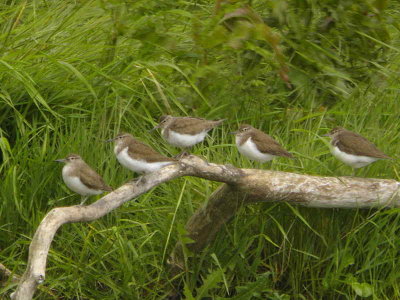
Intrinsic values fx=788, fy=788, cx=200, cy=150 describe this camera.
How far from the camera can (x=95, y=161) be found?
23.9ft

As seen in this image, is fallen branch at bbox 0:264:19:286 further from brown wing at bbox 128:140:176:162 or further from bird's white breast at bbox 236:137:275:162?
bird's white breast at bbox 236:137:275:162

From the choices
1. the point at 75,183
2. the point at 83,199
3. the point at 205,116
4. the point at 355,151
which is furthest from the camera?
the point at 205,116

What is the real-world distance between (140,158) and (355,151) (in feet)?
5.87

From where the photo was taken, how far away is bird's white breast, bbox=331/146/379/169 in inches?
260

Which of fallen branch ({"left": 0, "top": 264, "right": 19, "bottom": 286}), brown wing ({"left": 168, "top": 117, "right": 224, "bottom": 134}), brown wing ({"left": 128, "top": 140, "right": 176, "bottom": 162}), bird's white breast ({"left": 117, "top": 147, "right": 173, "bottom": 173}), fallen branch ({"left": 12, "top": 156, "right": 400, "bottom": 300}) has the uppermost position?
brown wing ({"left": 128, "top": 140, "right": 176, "bottom": 162})

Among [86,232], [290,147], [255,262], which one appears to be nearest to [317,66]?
[290,147]

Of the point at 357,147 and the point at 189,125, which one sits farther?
the point at 189,125

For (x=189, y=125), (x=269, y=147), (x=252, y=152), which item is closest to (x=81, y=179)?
(x=189, y=125)

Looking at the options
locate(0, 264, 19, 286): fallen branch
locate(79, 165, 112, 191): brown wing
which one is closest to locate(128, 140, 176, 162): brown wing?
locate(79, 165, 112, 191): brown wing

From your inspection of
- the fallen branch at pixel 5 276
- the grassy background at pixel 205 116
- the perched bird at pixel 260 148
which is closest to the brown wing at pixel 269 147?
the perched bird at pixel 260 148

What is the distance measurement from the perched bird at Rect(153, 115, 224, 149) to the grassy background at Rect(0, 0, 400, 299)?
1.17 ft

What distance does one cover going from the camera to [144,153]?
630cm

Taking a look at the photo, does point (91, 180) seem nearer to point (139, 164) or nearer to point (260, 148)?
point (139, 164)

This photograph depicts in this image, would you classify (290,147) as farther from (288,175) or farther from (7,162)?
(7,162)
